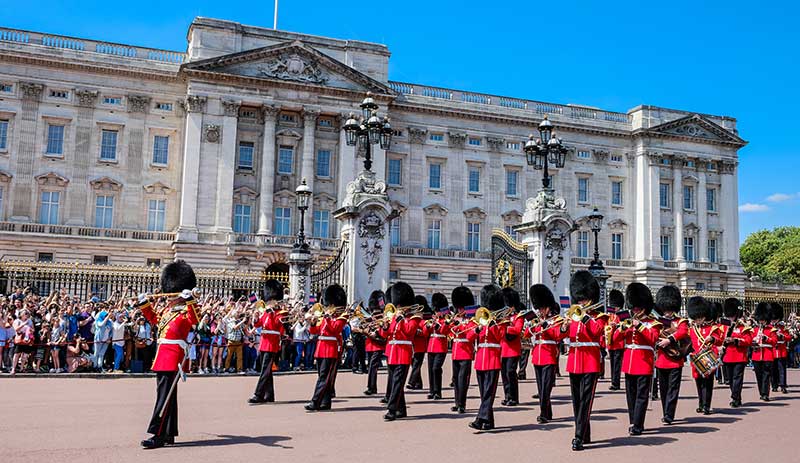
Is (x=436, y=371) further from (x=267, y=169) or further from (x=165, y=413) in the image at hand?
(x=267, y=169)

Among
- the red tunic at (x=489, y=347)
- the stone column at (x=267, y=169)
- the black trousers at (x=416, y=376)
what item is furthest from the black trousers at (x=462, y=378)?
the stone column at (x=267, y=169)

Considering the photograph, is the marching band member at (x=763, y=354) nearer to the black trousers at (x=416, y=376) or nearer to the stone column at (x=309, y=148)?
the black trousers at (x=416, y=376)

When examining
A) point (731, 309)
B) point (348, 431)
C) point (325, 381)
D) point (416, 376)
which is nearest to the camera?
point (348, 431)

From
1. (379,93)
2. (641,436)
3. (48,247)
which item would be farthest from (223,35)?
(641,436)

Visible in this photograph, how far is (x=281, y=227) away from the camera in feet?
137

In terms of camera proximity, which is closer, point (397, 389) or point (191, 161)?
point (397, 389)

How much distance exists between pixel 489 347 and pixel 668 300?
3.12 m

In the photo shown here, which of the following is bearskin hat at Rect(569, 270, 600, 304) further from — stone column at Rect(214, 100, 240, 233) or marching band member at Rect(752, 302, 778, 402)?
stone column at Rect(214, 100, 240, 233)

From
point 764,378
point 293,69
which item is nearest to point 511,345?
point 764,378

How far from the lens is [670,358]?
11.0 m

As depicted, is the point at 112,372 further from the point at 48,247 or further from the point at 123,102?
the point at 123,102

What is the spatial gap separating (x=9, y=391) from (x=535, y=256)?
12.9 meters

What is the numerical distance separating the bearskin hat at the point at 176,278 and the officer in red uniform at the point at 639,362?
564cm

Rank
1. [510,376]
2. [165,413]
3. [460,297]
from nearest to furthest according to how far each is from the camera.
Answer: [165,413] < [510,376] < [460,297]
